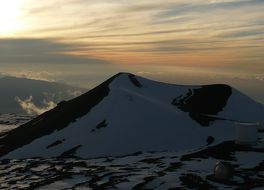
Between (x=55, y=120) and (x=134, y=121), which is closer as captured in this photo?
(x=134, y=121)

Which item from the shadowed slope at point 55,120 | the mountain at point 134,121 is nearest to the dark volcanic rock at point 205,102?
the mountain at point 134,121

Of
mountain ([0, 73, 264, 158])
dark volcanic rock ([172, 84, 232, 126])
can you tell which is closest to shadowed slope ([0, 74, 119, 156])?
mountain ([0, 73, 264, 158])

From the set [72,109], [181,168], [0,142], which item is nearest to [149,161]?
[181,168]

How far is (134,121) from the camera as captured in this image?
150 metres

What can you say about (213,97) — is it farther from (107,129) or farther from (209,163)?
(209,163)

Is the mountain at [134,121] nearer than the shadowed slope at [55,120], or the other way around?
the mountain at [134,121]

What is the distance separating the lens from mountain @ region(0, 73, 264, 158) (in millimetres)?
134500

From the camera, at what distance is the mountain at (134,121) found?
134500 mm

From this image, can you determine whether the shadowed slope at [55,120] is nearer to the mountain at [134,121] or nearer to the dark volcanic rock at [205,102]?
the mountain at [134,121]

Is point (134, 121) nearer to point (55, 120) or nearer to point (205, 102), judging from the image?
point (55, 120)

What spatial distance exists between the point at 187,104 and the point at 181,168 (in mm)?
69399

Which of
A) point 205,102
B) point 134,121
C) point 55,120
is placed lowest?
point 55,120

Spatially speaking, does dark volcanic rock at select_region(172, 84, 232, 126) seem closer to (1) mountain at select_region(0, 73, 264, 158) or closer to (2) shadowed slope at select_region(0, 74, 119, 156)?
(1) mountain at select_region(0, 73, 264, 158)

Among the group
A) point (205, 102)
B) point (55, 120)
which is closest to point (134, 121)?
point (55, 120)
